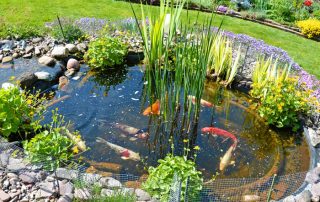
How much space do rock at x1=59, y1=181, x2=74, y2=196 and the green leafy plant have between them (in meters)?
4.70

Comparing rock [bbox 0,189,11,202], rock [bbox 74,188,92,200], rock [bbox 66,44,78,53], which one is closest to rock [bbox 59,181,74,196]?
rock [bbox 74,188,92,200]

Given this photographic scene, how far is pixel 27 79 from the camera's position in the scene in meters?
→ 7.09

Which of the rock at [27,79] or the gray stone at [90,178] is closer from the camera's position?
the gray stone at [90,178]

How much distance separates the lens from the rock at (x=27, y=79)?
23.0 ft

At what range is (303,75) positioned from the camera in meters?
7.32

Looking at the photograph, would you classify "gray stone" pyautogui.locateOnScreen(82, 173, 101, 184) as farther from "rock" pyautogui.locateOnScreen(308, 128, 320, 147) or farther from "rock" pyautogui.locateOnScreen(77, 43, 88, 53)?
"rock" pyautogui.locateOnScreen(77, 43, 88, 53)

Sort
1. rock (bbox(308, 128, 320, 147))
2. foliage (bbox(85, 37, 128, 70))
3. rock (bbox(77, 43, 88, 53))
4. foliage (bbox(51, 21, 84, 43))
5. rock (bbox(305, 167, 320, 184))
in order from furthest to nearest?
foliage (bbox(51, 21, 84, 43))
rock (bbox(77, 43, 88, 53))
foliage (bbox(85, 37, 128, 70))
rock (bbox(308, 128, 320, 147))
rock (bbox(305, 167, 320, 184))

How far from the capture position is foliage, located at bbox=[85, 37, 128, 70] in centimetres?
781

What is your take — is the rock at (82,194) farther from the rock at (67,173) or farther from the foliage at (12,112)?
the foliage at (12,112)

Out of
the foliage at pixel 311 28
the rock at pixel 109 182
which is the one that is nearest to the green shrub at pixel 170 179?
the rock at pixel 109 182

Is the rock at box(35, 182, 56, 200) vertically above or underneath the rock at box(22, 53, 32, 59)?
underneath

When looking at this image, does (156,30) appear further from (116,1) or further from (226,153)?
(116,1)

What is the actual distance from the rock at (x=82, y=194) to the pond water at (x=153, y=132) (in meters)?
1.00

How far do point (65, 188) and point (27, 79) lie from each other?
3.25 m
